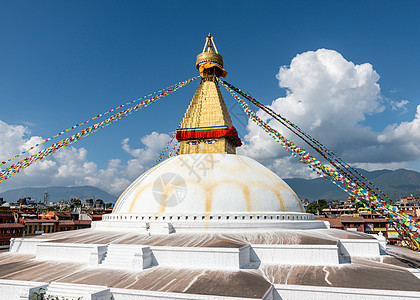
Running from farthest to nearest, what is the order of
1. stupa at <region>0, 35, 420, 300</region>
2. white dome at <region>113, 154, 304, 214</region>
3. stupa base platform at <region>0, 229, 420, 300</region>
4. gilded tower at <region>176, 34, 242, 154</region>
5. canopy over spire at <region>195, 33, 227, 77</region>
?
canopy over spire at <region>195, 33, 227, 77</region> < gilded tower at <region>176, 34, 242, 154</region> < white dome at <region>113, 154, 304, 214</region> < stupa at <region>0, 35, 420, 300</region> < stupa base platform at <region>0, 229, 420, 300</region>

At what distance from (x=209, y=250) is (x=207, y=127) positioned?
783cm

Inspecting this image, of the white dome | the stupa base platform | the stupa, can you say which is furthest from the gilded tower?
the stupa base platform

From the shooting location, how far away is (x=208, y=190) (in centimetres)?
1213

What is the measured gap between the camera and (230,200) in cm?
1181

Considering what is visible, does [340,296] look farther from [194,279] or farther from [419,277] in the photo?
[194,279]

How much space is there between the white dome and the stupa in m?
→ 0.04

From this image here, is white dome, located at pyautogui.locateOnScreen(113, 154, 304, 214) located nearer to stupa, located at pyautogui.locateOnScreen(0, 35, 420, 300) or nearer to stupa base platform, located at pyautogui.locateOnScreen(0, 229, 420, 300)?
stupa, located at pyautogui.locateOnScreen(0, 35, 420, 300)

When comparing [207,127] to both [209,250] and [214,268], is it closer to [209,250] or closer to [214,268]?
[209,250]

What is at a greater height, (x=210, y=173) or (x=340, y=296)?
(x=210, y=173)

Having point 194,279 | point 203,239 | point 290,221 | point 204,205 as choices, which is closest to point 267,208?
point 290,221

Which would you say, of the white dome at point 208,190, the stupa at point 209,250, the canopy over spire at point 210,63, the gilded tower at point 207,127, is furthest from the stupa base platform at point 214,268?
the canopy over spire at point 210,63

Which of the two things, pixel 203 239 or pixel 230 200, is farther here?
pixel 230 200

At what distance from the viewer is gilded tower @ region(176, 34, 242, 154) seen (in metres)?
15.3

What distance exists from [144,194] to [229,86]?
7.95 meters
